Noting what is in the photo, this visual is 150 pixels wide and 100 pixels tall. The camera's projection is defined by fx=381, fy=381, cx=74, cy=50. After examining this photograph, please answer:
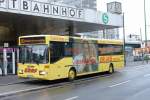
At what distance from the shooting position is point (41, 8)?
28.2 m

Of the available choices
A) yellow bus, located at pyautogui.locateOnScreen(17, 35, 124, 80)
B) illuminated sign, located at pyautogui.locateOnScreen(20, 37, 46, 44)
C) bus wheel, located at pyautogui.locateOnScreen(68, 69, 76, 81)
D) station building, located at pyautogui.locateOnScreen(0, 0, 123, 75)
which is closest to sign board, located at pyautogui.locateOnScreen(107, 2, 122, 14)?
station building, located at pyautogui.locateOnScreen(0, 0, 123, 75)

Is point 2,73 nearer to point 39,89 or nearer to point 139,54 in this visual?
point 39,89

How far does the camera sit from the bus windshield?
20609mm

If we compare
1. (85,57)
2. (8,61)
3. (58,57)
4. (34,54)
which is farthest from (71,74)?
(8,61)

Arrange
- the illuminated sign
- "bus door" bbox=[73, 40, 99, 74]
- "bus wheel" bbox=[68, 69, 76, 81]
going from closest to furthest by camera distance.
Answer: the illuminated sign < "bus wheel" bbox=[68, 69, 76, 81] < "bus door" bbox=[73, 40, 99, 74]

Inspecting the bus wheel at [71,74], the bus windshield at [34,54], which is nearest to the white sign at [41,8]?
the bus windshield at [34,54]

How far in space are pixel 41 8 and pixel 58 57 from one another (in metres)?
7.66

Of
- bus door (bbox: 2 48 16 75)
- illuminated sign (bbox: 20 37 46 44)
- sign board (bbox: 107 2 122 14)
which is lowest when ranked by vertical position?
bus door (bbox: 2 48 16 75)

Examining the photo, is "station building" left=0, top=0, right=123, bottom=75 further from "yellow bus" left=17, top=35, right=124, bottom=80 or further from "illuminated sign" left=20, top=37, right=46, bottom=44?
"yellow bus" left=17, top=35, right=124, bottom=80

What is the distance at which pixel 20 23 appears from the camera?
1332 inches

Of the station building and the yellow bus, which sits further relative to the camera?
the station building

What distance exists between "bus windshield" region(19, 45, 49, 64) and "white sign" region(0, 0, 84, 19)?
195 inches

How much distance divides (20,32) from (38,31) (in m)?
2.15

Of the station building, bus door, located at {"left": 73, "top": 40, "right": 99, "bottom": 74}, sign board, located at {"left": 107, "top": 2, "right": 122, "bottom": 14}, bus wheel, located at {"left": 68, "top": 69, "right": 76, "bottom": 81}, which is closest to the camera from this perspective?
bus wheel, located at {"left": 68, "top": 69, "right": 76, "bottom": 81}
